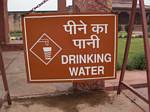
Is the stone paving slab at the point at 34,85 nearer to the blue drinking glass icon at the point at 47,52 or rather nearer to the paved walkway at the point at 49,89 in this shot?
the paved walkway at the point at 49,89

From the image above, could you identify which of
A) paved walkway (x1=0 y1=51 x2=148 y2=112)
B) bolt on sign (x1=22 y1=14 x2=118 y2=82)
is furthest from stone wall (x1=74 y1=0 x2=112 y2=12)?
paved walkway (x1=0 y1=51 x2=148 y2=112)

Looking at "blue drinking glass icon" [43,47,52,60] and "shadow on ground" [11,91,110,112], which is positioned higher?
"blue drinking glass icon" [43,47,52,60]

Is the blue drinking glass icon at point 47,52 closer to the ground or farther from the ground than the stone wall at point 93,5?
closer to the ground

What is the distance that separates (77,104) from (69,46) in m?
0.92

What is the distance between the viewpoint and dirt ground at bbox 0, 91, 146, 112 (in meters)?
4.82

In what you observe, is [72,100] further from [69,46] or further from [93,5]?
[93,5]

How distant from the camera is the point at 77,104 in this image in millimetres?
5035

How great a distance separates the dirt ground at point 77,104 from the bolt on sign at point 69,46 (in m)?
0.41

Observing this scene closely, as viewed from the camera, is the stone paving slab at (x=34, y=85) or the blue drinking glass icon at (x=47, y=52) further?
the stone paving slab at (x=34, y=85)

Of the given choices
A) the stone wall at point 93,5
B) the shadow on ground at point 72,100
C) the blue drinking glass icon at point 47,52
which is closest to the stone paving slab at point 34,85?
the shadow on ground at point 72,100

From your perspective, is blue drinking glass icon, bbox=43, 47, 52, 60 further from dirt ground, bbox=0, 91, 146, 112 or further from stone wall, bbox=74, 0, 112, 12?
stone wall, bbox=74, 0, 112, 12

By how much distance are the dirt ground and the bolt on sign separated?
409mm

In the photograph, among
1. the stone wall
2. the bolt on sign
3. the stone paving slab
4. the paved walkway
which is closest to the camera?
the bolt on sign

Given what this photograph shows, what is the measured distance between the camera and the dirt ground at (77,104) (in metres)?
4.82
